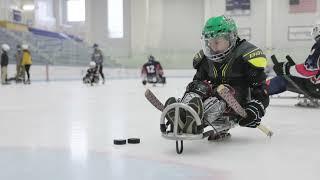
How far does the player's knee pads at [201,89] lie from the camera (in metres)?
2.90

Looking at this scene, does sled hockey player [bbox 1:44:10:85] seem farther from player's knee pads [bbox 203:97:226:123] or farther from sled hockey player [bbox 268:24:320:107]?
player's knee pads [bbox 203:97:226:123]

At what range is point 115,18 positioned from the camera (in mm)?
29312

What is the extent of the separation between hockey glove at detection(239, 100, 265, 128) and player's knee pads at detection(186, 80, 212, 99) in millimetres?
262

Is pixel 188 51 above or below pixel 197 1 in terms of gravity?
below

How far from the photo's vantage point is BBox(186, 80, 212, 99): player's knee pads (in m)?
2.90

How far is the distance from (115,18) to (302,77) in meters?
24.2

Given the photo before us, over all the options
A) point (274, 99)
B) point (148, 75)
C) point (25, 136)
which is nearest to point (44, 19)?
point (148, 75)

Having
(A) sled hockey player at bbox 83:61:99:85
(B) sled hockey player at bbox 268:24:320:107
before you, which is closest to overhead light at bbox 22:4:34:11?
(A) sled hockey player at bbox 83:61:99:85

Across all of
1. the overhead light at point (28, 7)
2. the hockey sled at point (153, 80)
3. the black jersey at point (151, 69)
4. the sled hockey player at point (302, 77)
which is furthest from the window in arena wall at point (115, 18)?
A: the sled hockey player at point (302, 77)

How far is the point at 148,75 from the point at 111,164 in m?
12.2

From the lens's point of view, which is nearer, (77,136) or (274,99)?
(77,136)

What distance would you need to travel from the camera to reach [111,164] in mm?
2381

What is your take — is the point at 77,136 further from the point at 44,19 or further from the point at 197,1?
the point at 44,19

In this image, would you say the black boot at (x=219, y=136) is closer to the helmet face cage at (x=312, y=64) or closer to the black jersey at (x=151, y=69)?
the helmet face cage at (x=312, y=64)
